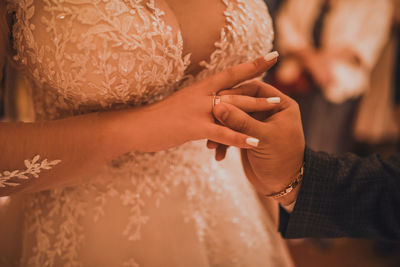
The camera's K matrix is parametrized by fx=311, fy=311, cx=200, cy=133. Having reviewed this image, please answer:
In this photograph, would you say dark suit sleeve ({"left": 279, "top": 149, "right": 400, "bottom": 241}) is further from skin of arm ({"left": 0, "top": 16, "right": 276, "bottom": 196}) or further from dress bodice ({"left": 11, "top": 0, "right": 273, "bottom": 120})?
dress bodice ({"left": 11, "top": 0, "right": 273, "bottom": 120})

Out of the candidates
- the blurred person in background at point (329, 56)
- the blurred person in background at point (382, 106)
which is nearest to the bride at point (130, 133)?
the blurred person in background at point (329, 56)

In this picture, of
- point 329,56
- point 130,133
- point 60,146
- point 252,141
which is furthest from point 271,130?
point 329,56

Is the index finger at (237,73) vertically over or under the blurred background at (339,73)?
over

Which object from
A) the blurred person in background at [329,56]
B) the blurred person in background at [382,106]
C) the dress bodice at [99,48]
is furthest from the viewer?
the blurred person in background at [382,106]

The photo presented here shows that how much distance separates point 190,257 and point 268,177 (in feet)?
0.86

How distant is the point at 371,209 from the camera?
768mm

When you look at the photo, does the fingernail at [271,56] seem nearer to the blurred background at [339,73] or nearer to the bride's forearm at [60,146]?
the bride's forearm at [60,146]

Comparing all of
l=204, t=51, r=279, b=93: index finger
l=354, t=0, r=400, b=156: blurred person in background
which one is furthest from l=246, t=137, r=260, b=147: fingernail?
l=354, t=0, r=400, b=156: blurred person in background

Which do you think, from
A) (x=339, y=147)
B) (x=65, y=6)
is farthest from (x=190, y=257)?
(x=339, y=147)

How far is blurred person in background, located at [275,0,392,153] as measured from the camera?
6.57 feet

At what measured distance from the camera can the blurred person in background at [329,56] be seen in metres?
2.00

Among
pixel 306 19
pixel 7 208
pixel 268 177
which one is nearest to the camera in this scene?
pixel 268 177

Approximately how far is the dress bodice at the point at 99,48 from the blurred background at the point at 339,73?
1.61 meters

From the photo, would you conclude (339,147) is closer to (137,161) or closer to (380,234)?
(380,234)
